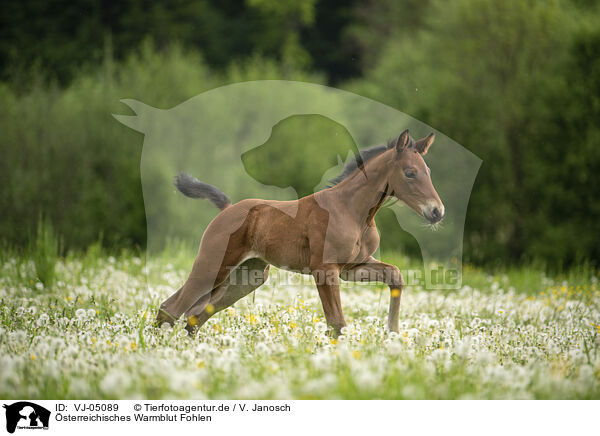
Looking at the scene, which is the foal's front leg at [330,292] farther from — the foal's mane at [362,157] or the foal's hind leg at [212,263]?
the foal's mane at [362,157]

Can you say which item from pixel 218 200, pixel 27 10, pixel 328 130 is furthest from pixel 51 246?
pixel 27 10

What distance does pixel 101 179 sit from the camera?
56.9 feet

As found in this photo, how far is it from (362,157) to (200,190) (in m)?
1.69

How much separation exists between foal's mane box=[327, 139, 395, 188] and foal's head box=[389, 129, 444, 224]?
8.0 inches

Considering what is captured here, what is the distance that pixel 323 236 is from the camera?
19.1 ft

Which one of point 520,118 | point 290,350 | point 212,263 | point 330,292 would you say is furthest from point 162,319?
point 520,118

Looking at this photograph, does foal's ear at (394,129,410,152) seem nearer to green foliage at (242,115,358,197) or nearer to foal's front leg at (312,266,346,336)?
foal's front leg at (312,266,346,336)

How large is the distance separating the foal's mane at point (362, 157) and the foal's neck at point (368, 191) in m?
0.09

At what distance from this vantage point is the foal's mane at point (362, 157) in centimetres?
602

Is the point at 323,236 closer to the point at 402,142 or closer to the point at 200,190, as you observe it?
the point at 402,142
